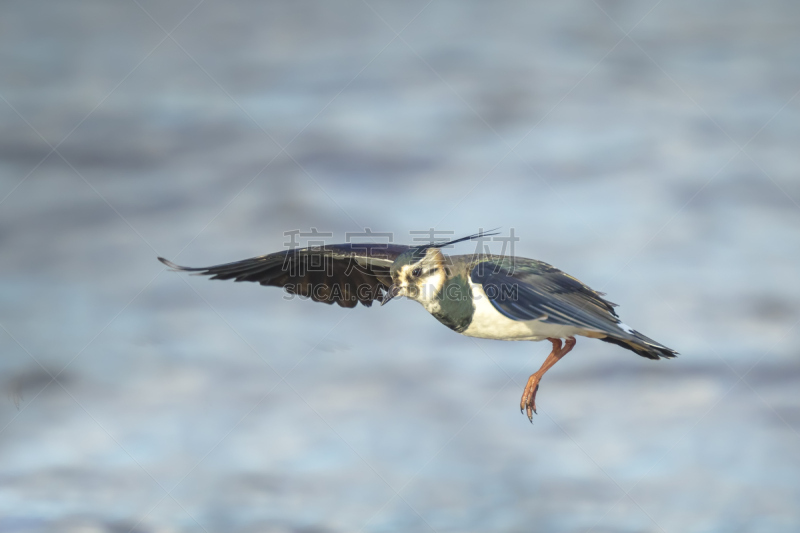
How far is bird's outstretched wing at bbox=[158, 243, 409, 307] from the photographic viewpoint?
11.5m

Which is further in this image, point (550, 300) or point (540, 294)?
point (540, 294)

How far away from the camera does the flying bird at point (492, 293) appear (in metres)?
9.72

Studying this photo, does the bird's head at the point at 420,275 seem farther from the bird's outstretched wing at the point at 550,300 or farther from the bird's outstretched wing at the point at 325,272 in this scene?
the bird's outstretched wing at the point at 325,272

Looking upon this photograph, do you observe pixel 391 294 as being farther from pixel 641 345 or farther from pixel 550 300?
pixel 641 345

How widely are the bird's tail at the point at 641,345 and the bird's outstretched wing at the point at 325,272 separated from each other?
2922 mm

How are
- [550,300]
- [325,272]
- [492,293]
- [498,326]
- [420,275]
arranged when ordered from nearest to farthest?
[550,300], [492,293], [498,326], [420,275], [325,272]

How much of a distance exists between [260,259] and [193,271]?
98 centimetres

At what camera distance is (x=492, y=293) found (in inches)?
399

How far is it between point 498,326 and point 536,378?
1.08 meters

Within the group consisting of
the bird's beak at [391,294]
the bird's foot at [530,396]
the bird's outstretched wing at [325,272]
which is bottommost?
the bird's foot at [530,396]

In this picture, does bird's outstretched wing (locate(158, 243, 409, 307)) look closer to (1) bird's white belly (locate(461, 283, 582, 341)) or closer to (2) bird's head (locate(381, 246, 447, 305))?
(2) bird's head (locate(381, 246, 447, 305))

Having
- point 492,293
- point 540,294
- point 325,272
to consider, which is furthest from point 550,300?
point 325,272

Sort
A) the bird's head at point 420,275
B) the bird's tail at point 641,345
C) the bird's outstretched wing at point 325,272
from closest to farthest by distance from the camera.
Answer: the bird's tail at point 641,345 < the bird's head at point 420,275 < the bird's outstretched wing at point 325,272

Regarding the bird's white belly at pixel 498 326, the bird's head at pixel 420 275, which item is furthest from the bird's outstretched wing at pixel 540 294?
the bird's head at pixel 420 275
